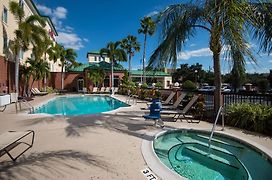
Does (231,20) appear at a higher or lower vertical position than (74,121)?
higher

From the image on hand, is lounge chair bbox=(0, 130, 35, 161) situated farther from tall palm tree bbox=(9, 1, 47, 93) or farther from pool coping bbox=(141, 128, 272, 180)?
tall palm tree bbox=(9, 1, 47, 93)

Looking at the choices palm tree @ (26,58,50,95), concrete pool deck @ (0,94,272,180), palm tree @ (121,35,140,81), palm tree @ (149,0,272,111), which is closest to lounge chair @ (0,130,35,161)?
concrete pool deck @ (0,94,272,180)

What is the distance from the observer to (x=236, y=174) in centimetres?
477

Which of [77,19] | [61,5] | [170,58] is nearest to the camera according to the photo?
[170,58]

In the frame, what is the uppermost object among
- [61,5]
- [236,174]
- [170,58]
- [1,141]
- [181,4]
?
[61,5]

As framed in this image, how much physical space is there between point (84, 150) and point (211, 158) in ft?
10.5

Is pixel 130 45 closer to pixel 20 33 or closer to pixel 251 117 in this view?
pixel 20 33

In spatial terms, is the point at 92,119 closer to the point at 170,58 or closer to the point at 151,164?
the point at 170,58

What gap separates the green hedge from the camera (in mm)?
7070

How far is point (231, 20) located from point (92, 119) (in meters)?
6.76

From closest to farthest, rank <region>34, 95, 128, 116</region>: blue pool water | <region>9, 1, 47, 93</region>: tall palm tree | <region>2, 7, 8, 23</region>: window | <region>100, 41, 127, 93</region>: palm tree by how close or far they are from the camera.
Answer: <region>34, 95, 128, 116</region>: blue pool water < <region>9, 1, 47, 93</region>: tall palm tree < <region>2, 7, 8, 23</region>: window < <region>100, 41, 127, 93</region>: palm tree

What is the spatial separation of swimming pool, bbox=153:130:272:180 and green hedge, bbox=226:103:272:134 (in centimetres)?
143

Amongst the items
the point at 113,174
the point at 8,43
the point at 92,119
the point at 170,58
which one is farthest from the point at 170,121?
the point at 8,43

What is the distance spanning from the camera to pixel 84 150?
201 inches
